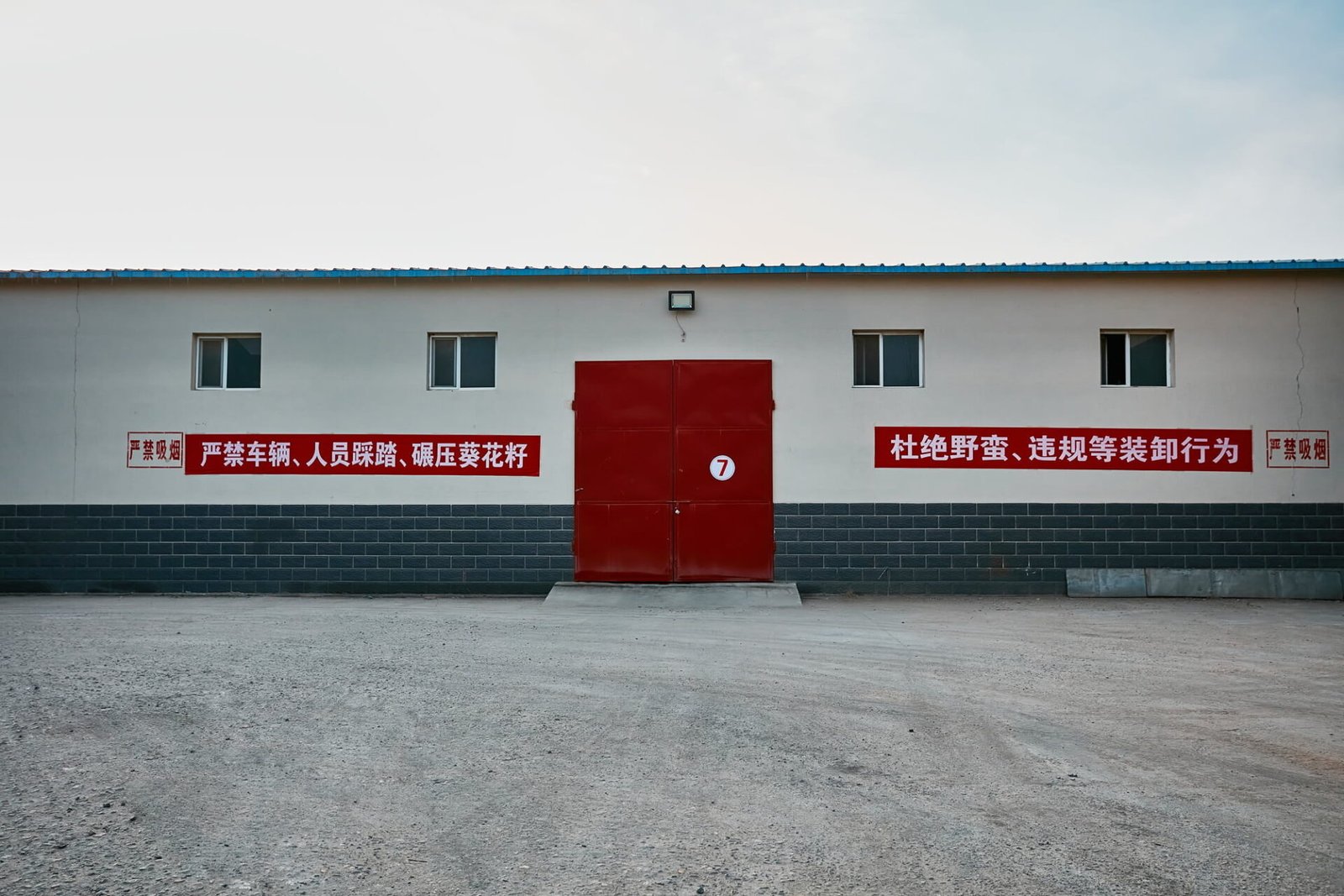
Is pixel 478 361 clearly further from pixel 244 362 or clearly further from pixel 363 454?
pixel 244 362

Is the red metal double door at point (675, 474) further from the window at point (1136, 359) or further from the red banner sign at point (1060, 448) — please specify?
the window at point (1136, 359)

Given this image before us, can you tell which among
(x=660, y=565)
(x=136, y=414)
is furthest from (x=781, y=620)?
(x=136, y=414)

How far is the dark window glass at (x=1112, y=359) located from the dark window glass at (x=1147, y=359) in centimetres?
10

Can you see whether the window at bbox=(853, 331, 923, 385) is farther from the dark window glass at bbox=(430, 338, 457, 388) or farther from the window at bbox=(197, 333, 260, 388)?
the window at bbox=(197, 333, 260, 388)

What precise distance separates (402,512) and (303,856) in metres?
9.26

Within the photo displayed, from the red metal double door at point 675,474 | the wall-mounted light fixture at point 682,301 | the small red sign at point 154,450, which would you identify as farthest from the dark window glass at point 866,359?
the small red sign at point 154,450

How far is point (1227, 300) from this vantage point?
40.3 feet

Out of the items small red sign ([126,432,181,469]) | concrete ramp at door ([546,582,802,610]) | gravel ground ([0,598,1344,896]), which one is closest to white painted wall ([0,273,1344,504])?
small red sign ([126,432,181,469])

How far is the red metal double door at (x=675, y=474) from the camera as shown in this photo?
484 inches

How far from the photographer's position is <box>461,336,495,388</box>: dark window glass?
12625 millimetres

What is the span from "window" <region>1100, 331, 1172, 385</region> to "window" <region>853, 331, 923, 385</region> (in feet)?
7.77

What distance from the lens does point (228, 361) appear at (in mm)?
12758

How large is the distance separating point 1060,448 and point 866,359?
2.68 meters

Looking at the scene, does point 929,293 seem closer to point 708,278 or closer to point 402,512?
point 708,278
